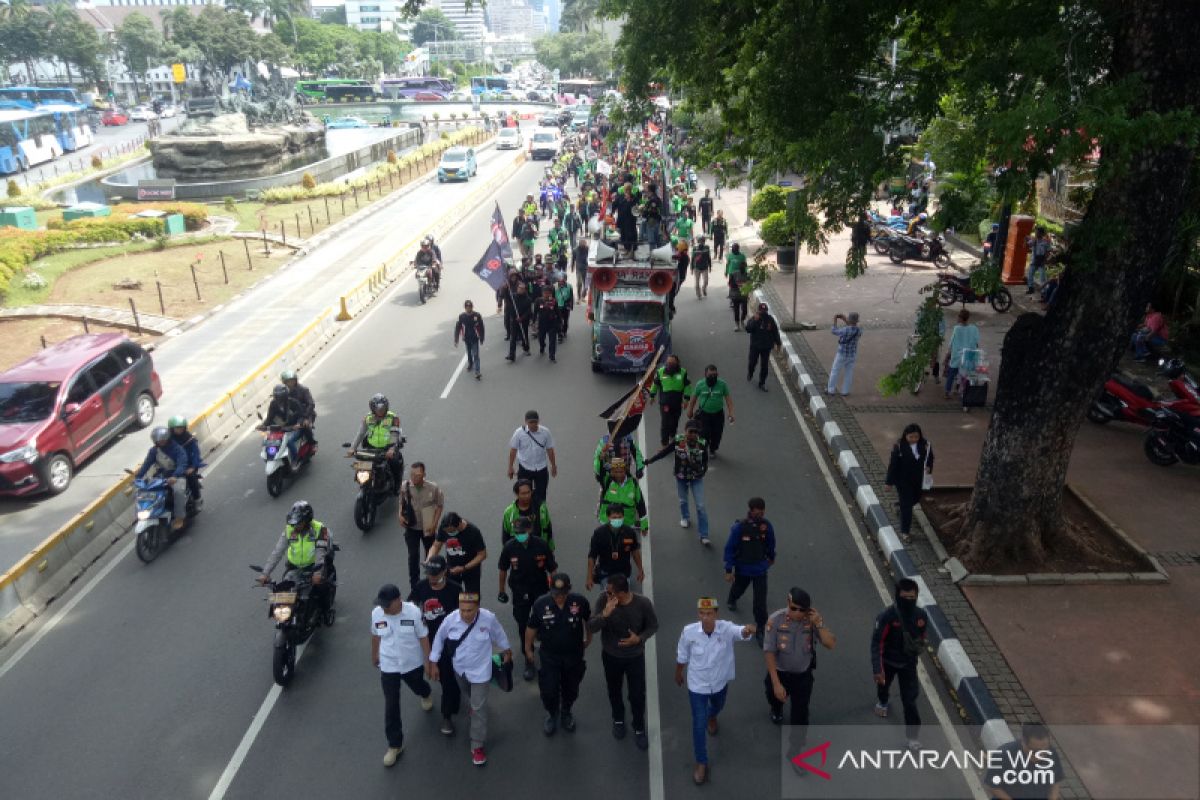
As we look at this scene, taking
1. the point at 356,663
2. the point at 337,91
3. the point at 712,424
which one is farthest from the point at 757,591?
the point at 337,91

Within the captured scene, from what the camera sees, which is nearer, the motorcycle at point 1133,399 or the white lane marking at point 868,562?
the white lane marking at point 868,562

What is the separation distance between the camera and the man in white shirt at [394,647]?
6.48m

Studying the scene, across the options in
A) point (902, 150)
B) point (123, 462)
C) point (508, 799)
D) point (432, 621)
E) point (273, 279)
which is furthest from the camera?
point (273, 279)

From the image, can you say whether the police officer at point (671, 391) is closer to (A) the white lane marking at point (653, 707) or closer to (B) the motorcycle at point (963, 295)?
(A) the white lane marking at point (653, 707)

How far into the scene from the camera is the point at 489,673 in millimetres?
6441

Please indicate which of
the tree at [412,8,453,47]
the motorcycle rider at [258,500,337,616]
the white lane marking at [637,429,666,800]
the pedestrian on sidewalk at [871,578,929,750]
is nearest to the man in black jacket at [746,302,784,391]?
the white lane marking at [637,429,666,800]

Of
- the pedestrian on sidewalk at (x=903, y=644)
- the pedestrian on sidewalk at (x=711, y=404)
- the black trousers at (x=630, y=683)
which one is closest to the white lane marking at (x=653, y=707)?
the black trousers at (x=630, y=683)

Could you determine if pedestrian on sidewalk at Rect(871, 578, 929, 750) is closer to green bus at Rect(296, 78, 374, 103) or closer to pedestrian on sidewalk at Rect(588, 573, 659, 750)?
pedestrian on sidewalk at Rect(588, 573, 659, 750)

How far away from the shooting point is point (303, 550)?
812 cm

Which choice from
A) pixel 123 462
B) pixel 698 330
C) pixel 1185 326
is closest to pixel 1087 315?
pixel 1185 326

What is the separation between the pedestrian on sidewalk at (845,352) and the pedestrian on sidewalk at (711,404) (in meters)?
2.76

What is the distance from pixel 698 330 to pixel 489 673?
13.1 metres

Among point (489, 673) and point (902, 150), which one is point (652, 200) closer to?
point (902, 150)

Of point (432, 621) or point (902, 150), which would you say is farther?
point (902, 150)
